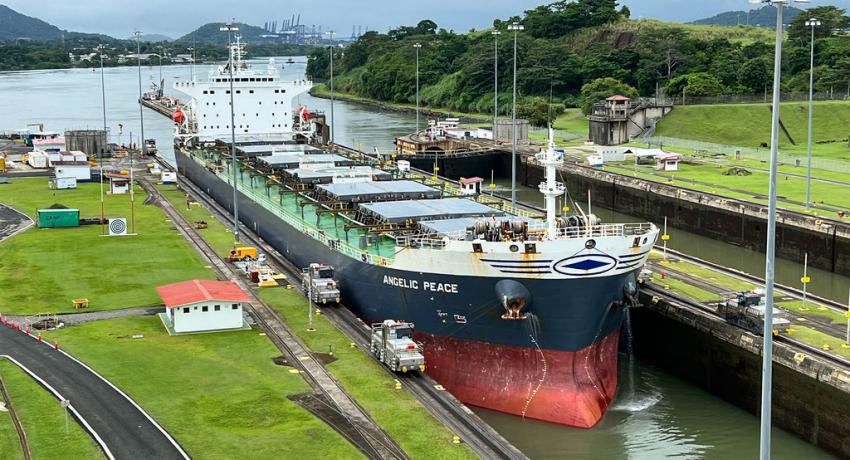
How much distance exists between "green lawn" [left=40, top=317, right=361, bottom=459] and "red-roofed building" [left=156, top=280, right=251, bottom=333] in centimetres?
59

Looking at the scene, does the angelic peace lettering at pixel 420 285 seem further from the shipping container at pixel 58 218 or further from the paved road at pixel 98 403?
the shipping container at pixel 58 218

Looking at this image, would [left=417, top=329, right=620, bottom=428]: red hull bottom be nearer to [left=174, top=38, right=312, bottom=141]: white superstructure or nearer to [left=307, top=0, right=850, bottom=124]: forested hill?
[left=174, top=38, right=312, bottom=141]: white superstructure

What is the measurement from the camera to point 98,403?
26344 mm

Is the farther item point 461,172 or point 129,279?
point 461,172

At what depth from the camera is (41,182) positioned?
247 ft

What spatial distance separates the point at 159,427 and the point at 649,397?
16.1m

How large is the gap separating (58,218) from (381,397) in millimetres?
34266

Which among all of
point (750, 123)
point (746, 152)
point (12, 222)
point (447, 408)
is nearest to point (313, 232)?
point (447, 408)

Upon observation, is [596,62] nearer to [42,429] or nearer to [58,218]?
[58,218]

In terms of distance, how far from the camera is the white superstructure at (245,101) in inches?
2808

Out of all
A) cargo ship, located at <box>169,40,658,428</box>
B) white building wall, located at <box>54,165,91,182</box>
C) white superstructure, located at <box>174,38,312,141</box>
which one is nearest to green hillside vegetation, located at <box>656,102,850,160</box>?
white superstructure, located at <box>174,38,312,141</box>

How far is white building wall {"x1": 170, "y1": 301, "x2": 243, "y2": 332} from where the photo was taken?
3300 centimetres

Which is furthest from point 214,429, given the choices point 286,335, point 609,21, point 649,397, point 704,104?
point 609,21

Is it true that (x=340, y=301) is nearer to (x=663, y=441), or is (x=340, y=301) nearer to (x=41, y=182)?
(x=663, y=441)
